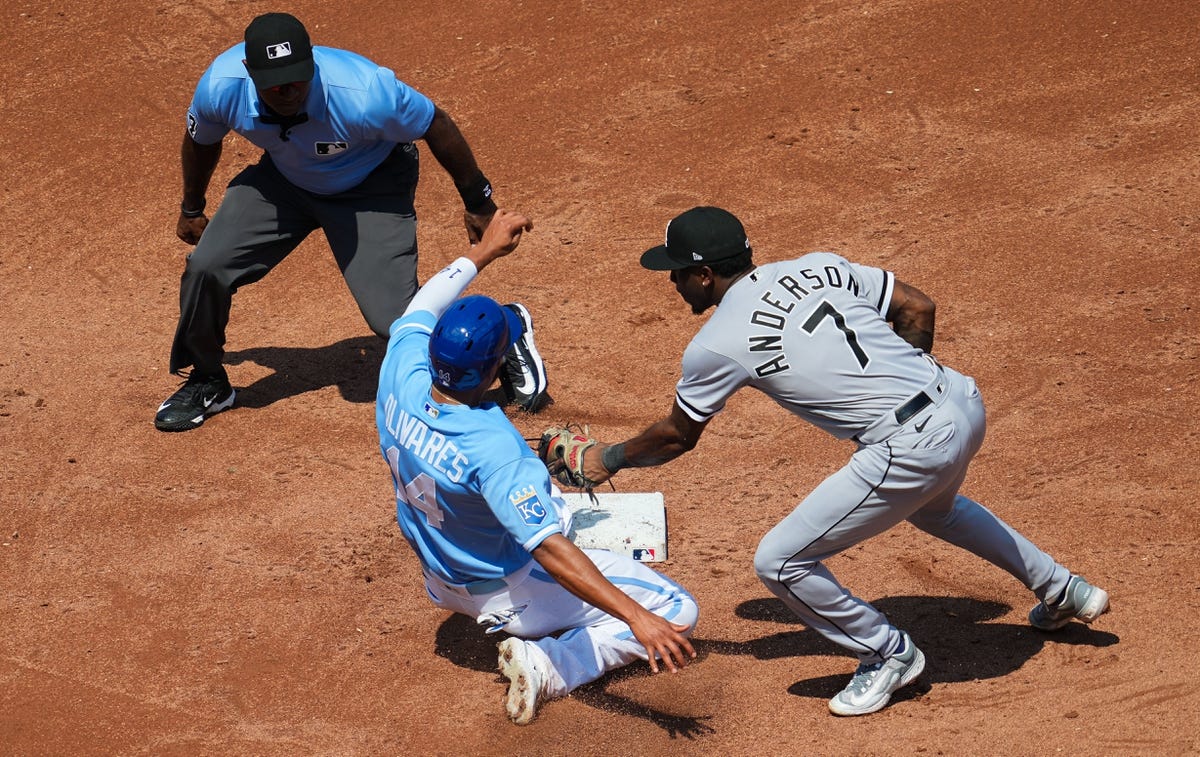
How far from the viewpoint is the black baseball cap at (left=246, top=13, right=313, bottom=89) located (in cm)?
651

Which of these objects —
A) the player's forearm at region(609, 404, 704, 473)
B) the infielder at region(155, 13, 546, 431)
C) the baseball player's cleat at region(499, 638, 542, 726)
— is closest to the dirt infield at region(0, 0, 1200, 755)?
the baseball player's cleat at region(499, 638, 542, 726)

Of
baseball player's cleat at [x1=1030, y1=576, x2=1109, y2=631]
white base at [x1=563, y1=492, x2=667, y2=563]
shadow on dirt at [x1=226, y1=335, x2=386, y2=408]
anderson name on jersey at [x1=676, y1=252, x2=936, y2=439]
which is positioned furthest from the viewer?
shadow on dirt at [x1=226, y1=335, x2=386, y2=408]

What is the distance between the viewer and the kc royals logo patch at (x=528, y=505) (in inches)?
172

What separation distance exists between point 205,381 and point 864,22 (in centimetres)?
643

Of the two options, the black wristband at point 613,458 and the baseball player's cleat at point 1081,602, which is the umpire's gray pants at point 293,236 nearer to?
the black wristband at point 613,458

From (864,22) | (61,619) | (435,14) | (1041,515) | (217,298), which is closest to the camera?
(61,619)

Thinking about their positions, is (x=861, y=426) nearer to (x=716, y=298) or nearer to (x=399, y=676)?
(x=716, y=298)

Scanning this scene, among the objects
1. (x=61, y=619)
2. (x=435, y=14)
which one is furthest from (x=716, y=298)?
(x=435, y=14)

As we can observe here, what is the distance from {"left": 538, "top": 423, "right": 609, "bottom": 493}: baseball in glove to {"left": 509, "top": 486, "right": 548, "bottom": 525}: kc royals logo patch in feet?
1.93

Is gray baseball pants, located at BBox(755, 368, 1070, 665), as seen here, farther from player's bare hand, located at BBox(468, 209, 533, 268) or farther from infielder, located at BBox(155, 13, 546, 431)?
infielder, located at BBox(155, 13, 546, 431)

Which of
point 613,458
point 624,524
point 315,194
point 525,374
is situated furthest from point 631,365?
point 613,458

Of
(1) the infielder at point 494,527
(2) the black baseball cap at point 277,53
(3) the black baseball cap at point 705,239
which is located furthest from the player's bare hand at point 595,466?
(2) the black baseball cap at point 277,53

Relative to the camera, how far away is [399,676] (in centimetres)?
538

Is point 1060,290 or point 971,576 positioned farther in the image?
point 1060,290
